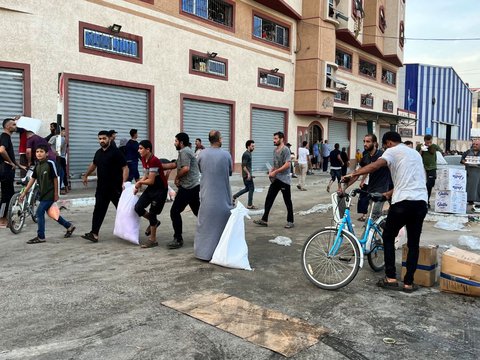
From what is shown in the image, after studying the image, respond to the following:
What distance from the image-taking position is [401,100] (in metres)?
45.8

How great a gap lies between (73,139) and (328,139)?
697 inches

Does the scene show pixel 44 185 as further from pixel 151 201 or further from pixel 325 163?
pixel 325 163

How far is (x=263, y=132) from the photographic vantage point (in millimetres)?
21703

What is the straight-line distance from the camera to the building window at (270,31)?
2077 cm

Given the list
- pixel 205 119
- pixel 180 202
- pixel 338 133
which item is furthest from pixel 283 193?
pixel 338 133

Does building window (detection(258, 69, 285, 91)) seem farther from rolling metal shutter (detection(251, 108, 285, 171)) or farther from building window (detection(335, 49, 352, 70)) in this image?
building window (detection(335, 49, 352, 70))

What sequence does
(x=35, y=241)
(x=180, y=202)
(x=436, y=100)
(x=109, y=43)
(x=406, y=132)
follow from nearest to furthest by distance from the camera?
(x=180, y=202), (x=35, y=241), (x=109, y=43), (x=406, y=132), (x=436, y=100)

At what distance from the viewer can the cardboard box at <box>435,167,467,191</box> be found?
34.6 ft

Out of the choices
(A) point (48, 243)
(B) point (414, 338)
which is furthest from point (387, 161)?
(A) point (48, 243)

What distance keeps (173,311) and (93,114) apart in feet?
35.7

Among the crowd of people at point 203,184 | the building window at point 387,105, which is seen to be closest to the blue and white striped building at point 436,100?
the building window at point 387,105

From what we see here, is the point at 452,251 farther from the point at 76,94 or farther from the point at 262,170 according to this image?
the point at 262,170

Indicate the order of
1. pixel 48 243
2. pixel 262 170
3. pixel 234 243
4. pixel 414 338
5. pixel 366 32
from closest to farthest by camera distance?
1. pixel 414 338
2. pixel 234 243
3. pixel 48 243
4. pixel 262 170
5. pixel 366 32

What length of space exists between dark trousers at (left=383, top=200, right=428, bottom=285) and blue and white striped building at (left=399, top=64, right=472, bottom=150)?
1698 inches
